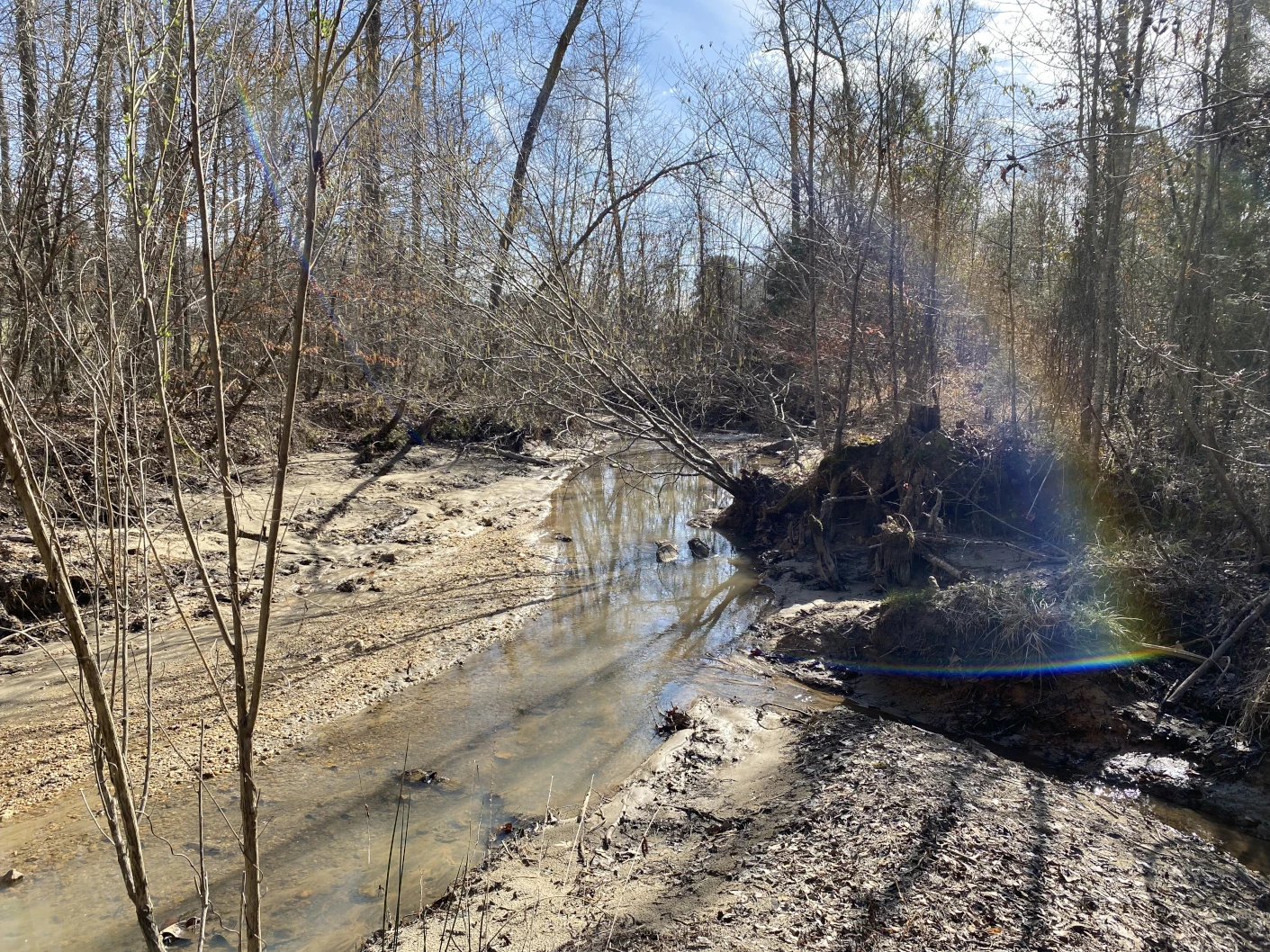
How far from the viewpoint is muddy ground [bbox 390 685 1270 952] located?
3.18m

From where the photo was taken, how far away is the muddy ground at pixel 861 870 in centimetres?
318

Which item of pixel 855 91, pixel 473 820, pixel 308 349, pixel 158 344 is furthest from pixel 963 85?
pixel 158 344

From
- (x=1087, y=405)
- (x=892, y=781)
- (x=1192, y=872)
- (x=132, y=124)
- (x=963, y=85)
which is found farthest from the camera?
(x=963, y=85)

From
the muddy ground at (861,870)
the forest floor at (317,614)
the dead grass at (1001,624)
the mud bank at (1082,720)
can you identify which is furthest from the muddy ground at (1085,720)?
the forest floor at (317,614)

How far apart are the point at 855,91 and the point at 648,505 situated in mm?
6864

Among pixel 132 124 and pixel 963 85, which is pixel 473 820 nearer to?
pixel 132 124

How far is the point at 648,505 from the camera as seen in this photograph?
13.6m

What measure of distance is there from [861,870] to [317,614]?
18.7 feet

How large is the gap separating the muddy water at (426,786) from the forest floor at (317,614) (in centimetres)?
33

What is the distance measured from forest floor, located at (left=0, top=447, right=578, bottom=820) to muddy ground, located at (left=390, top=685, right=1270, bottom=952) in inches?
66.9

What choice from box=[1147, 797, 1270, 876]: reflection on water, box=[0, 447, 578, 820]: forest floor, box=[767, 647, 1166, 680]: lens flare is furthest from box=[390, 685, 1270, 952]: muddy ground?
box=[0, 447, 578, 820]: forest floor

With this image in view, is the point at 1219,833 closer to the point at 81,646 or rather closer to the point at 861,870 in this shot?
the point at 861,870

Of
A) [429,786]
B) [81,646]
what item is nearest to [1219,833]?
[429,786]

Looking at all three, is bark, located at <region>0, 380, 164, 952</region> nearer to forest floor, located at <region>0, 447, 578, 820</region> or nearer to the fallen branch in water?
forest floor, located at <region>0, 447, 578, 820</region>
